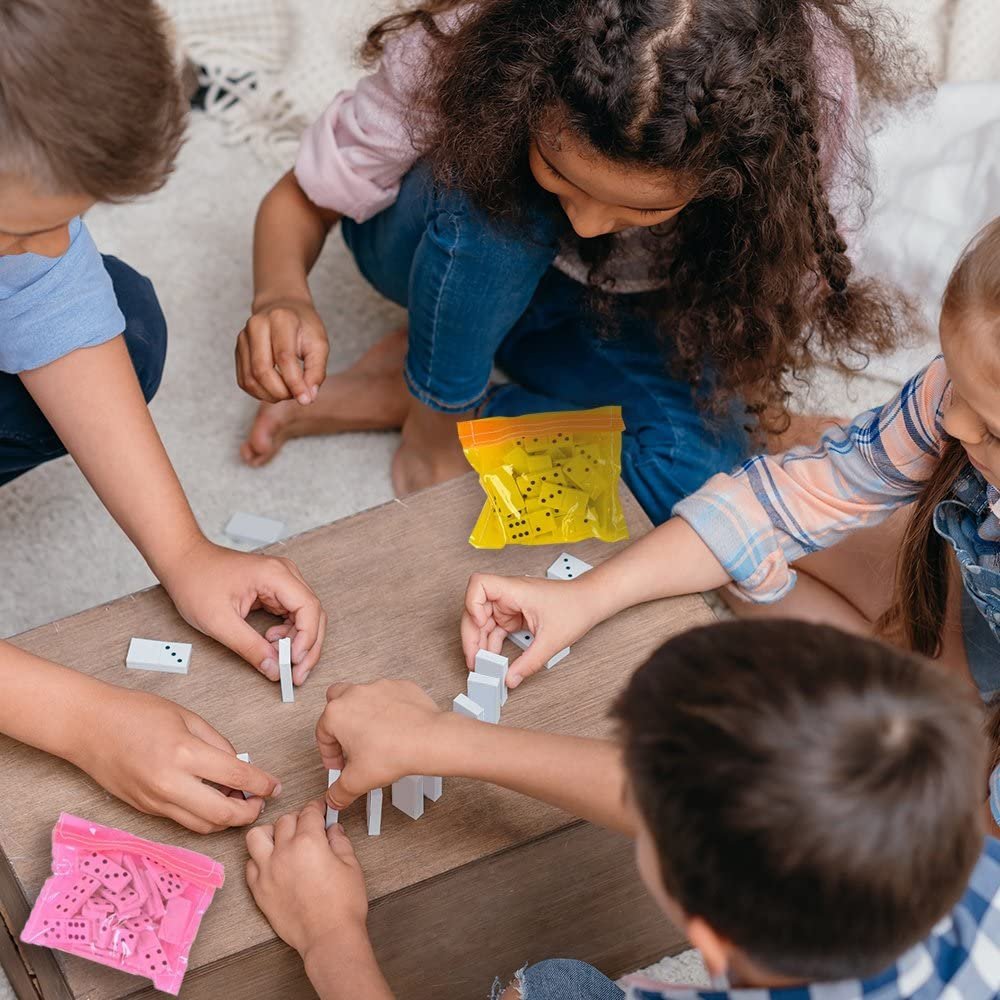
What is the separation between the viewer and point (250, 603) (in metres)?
0.99

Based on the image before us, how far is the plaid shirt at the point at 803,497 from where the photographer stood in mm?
1038

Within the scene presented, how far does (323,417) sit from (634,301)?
1.22 feet

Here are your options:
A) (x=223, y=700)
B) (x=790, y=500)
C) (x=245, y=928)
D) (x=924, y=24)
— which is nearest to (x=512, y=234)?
(x=790, y=500)

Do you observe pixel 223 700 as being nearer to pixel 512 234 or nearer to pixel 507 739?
pixel 507 739

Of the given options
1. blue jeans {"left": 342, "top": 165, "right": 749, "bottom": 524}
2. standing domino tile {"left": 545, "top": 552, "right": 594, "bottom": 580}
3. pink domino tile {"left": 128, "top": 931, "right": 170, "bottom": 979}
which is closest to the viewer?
pink domino tile {"left": 128, "top": 931, "right": 170, "bottom": 979}

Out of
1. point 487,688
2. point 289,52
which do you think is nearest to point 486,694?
point 487,688

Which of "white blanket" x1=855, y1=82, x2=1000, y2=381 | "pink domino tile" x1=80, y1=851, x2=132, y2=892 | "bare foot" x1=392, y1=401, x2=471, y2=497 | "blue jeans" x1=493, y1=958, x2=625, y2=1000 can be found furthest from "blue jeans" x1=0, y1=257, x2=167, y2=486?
"white blanket" x1=855, y1=82, x2=1000, y2=381

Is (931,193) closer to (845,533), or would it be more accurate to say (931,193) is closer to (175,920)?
(845,533)

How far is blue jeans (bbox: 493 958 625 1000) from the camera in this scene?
0.86 meters

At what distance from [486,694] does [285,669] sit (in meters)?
0.15

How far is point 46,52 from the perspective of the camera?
2.29 feet

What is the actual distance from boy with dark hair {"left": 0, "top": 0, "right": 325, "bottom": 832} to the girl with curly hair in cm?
19

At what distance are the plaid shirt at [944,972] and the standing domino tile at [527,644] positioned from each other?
1.02ft

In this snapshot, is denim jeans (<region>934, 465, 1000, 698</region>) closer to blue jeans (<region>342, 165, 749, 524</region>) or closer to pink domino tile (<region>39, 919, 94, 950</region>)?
blue jeans (<region>342, 165, 749, 524</region>)
